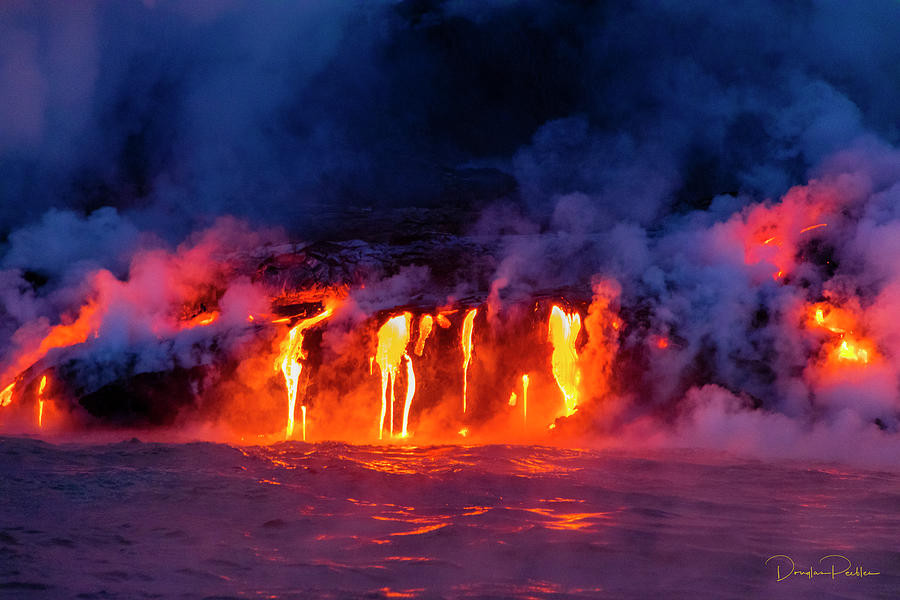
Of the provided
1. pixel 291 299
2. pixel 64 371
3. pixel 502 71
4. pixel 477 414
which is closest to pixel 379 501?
pixel 477 414

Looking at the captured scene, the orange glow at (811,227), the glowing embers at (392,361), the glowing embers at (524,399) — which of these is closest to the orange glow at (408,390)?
the glowing embers at (392,361)

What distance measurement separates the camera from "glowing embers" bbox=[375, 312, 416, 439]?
11805 millimetres

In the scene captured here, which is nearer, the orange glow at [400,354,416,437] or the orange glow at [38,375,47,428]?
the orange glow at [400,354,416,437]

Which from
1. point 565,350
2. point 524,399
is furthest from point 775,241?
point 524,399

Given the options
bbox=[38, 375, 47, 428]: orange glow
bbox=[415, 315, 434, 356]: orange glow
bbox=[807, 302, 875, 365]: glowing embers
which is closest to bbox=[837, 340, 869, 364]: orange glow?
bbox=[807, 302, 875, 365]: glowing embers

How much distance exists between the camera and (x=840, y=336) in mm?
11211

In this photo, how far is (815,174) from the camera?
45.6 feet

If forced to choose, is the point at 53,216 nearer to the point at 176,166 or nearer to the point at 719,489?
the point at 176,166

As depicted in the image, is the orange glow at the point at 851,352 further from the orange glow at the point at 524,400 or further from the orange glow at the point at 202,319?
the orange glow at the point at 202,319

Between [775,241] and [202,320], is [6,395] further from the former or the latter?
[775,241]

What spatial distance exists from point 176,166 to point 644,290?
15.5 meters

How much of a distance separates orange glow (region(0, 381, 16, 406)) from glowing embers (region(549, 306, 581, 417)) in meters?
9.39

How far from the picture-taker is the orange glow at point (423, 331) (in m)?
12.1

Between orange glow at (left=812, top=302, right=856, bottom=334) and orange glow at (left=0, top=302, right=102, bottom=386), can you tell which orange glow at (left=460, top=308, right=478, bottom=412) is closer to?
orange glow at (left=812, top=302, right=856, bottom=334)
